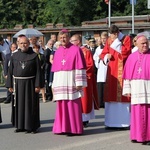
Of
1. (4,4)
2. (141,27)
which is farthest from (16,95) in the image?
(4,4)

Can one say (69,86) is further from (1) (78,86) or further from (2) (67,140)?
(2) (67,140)

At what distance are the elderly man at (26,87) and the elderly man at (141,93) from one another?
2079 mm

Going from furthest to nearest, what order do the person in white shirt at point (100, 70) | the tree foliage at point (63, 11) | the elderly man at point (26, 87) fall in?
the tree foliage at point (63, 11), the person in white shirt at point (100, 70), the elderly man at point (26, 87)

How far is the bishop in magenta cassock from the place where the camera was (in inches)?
372

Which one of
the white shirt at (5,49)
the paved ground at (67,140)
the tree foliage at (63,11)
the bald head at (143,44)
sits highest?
the tree foliage at (63,11)

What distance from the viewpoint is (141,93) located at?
28.4 ft

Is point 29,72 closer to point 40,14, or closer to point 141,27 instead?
point 141,27

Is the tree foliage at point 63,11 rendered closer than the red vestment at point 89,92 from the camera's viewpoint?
No

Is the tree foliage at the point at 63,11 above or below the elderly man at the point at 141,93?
above

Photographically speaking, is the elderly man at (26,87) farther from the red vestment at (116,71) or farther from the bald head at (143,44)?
the bald head at (143,44)

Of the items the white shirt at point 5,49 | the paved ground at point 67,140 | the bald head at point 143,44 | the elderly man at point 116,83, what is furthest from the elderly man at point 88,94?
the white shirt at point 5,49

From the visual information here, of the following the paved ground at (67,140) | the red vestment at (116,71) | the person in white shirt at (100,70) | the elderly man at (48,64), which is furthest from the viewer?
the elderly man at (48,64)

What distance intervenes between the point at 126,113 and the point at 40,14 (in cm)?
5351

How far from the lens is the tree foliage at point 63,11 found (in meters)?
58.4
